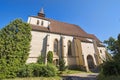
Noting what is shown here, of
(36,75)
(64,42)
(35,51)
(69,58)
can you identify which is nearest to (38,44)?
(35,51)

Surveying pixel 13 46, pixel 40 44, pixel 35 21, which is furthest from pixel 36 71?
pixel 35 21

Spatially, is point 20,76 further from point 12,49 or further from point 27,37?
point 27,37

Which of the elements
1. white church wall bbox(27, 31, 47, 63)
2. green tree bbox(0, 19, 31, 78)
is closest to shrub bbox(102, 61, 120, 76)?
green tree bbox(0, 19, 31, 78)

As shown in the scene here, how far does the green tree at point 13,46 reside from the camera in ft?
45.5

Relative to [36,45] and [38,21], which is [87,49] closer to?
[36,45]

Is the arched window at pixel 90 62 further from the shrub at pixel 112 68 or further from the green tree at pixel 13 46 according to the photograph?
the shrub at pixel 112 68

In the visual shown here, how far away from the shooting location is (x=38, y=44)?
78.6ft

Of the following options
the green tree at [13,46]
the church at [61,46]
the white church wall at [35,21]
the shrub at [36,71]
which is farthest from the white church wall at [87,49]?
the green tree at [13,46]

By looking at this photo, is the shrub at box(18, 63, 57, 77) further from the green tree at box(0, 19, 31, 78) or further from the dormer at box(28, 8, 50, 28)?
the dormer at box(28, 8, 50, 28)

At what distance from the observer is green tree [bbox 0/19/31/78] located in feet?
45.5

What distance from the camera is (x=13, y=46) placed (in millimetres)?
15672

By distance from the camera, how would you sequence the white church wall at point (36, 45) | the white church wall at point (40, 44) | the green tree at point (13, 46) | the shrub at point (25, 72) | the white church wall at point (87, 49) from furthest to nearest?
the white church wall at point (87, 49) < the white church wall at point (40, 44) < the white church wall at point (36, 45) < the green tree at point (13, 46) < the shrub at point (25, 72)

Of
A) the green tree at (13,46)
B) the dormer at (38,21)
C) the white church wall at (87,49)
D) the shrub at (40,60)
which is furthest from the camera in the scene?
the dormer at (38,21)

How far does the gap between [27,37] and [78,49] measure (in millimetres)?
13330
